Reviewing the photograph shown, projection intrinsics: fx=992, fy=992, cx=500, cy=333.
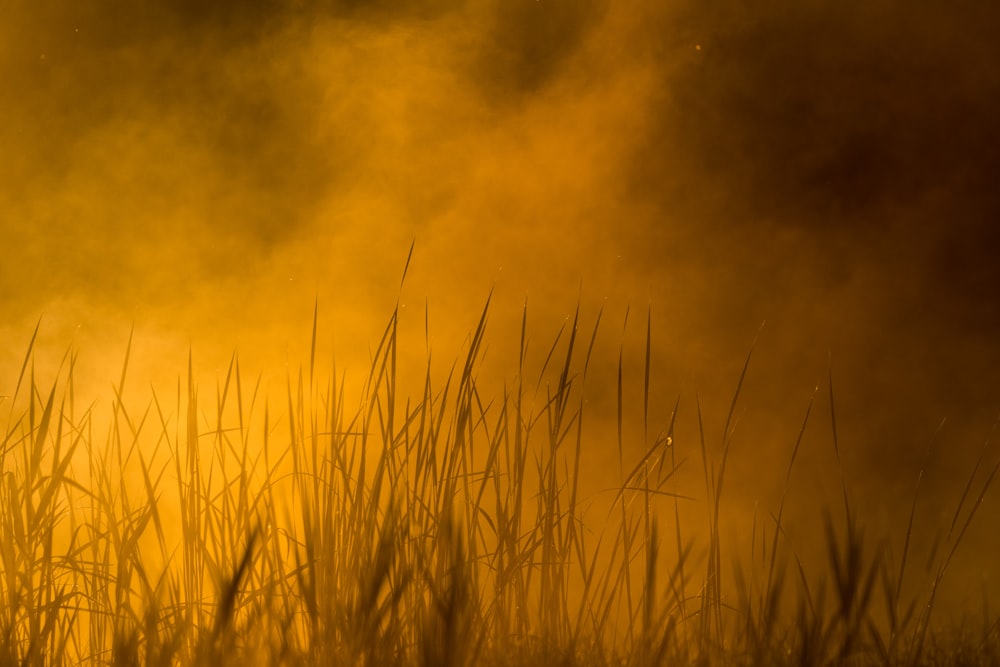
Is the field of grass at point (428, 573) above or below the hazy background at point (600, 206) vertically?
below

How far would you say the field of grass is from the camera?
1.28 m

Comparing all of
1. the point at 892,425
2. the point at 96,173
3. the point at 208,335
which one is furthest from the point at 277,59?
the point at 892,425

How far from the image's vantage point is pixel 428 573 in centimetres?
130

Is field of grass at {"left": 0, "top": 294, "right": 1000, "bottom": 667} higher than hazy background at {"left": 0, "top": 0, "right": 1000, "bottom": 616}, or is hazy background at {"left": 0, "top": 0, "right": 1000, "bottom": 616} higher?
hazy background at {"left": 0, "top": 0, "right": 1000, "bottom": 616}

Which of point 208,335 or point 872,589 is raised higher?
point 208,335

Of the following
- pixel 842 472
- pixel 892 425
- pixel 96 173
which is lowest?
pixel 842 472

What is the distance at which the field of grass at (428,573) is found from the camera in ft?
4.21

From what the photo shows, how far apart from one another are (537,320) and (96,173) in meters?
2.34

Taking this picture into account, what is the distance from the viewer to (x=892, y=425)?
16.1 feet

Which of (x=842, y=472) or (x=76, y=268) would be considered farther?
(x=76, y=268)

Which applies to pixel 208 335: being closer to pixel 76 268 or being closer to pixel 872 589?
pixel 76 268

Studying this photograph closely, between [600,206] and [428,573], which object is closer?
[428,573]

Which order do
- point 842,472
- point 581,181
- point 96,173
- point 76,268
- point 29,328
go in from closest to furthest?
point 842,472 → point 29,328 → point 76,268 → point 96,173 → point 581,181

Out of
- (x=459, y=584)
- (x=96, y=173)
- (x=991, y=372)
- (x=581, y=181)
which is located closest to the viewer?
(x=459, y=584)
